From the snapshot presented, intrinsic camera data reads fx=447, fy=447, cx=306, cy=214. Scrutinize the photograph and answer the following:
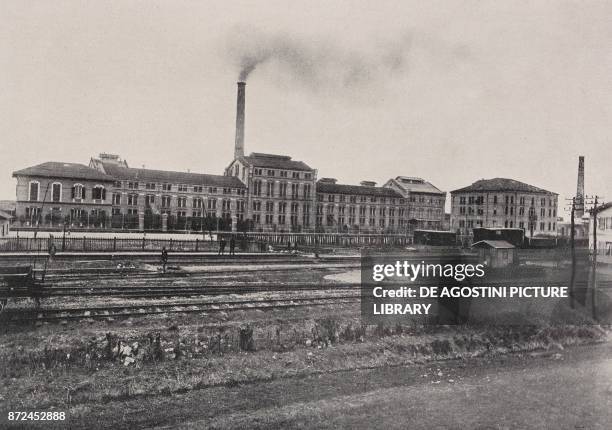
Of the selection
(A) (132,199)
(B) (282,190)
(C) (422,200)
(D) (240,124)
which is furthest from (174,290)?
(C) (422,200)

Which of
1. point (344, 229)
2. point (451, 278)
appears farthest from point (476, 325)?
point (344, 229)

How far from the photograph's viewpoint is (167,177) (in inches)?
2404

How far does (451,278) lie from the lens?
1501cm

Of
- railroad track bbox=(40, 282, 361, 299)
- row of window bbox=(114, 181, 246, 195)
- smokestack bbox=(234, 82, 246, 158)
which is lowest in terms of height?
railroad track bbox=(40, 282, 361, 299)

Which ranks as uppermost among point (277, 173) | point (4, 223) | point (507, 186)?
point (277, 173)

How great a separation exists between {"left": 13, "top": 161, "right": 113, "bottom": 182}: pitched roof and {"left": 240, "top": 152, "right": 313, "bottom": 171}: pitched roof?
23.2 meters

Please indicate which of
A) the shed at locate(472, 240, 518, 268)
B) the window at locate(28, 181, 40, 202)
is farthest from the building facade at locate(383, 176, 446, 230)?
the window at locate(28, 181, 40, 202)

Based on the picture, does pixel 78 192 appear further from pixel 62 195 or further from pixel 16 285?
pixel 16 285

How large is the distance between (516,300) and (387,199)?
2461 inches

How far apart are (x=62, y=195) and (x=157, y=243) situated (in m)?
17.5

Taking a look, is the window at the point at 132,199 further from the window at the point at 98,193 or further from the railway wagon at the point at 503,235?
the railway wagon at the point at 503,235

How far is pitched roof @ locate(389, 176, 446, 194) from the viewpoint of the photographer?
266 ft

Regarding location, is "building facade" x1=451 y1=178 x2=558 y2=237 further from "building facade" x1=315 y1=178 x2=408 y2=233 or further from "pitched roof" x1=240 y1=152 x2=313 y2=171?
"pitched roof" x1=240 y1=152 x2=313 y2=171

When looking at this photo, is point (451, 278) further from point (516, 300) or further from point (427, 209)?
point (427, 209)
